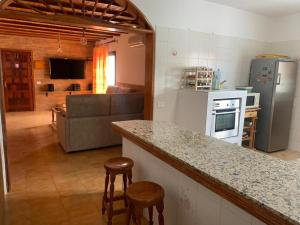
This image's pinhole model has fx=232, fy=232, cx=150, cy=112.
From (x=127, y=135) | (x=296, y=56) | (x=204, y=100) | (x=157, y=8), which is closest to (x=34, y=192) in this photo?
(x=127, y=135)

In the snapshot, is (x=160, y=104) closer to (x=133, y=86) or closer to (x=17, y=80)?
(x=133, y=86)

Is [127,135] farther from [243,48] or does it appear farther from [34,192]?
[243,48]

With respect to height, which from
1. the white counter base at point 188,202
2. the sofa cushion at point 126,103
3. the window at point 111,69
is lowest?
the white counter base at point 188,202

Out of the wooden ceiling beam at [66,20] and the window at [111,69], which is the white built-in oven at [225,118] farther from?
the window at [111,69]

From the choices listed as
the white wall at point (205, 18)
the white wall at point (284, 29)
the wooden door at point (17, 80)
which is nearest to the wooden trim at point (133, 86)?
the white wall at point (205, 18)

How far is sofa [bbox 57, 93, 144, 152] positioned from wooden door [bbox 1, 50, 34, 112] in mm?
4263

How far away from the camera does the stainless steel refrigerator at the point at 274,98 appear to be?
4.13m

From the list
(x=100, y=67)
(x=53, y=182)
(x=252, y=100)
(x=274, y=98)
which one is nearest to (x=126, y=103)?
(x=53, y=182)

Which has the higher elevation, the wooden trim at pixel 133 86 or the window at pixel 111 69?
the window at pixel 111 69

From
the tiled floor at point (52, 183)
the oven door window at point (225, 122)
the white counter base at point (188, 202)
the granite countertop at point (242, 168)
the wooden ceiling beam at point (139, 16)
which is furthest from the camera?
the oven door window at point (225, 122)

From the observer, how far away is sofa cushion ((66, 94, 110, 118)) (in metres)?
3.90

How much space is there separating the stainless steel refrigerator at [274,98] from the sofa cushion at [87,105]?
114 inches

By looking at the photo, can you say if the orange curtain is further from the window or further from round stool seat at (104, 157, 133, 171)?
round stool seat at (104, 157, 133, 171)

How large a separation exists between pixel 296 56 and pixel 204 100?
7.56 feet
